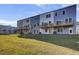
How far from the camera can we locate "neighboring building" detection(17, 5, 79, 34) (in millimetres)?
2916

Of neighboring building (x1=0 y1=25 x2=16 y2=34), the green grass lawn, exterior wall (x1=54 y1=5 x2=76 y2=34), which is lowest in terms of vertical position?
the green grass lawn

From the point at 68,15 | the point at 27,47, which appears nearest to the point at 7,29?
the point at 27,47

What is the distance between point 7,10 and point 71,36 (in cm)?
76

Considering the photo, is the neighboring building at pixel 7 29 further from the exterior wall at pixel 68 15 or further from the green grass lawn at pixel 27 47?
the exterior wall at pixel 68 15

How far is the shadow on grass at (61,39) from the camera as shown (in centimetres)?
291

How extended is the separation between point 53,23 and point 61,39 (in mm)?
198

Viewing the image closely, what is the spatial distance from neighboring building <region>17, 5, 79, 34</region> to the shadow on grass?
4cm

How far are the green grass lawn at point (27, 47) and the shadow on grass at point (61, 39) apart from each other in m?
0.04

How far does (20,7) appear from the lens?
2908 mm

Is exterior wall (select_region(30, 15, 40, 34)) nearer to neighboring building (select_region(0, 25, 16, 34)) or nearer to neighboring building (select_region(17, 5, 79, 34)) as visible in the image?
neighboring building (select_region(17, 5, 79, 34))

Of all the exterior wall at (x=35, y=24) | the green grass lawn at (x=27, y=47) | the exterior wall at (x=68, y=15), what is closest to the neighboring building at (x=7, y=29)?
A: the green grass lawn at (x=27, y=47)

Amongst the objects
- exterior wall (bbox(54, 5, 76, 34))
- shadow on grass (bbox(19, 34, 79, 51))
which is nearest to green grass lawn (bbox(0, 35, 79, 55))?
shadow on grass (bbox(19, 34, 79, 51))
